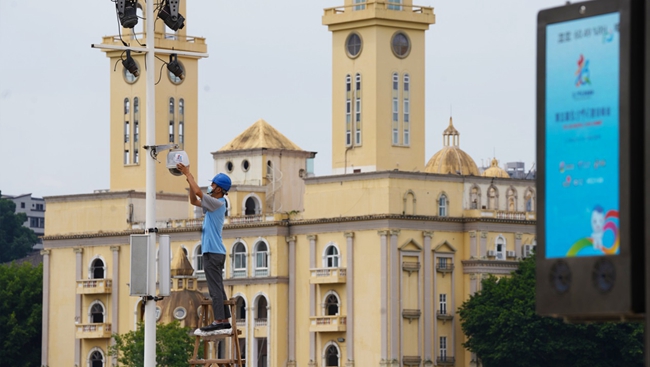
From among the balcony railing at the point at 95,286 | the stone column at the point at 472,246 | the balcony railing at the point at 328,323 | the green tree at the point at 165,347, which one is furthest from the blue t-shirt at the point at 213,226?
the balcony railing at the point at 95,286

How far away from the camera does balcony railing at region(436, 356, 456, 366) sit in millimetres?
85562

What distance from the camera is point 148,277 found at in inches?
728

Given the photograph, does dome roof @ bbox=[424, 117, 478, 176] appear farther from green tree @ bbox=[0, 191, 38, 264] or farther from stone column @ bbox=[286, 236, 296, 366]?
green tree @ bbox=[0, 191, 38, 264]

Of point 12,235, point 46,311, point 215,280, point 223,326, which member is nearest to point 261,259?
point 46,311

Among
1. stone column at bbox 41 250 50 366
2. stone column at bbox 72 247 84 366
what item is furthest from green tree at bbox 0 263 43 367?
stone column at bbox 72 247 84 366

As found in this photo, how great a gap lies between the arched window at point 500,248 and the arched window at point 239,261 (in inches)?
455

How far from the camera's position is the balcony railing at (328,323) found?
8462 cm

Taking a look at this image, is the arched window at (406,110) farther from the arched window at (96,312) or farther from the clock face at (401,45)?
the arched window at (96,312)

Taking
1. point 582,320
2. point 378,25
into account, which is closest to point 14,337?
point 378,25

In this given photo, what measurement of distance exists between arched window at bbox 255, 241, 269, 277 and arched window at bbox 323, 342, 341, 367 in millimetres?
4764

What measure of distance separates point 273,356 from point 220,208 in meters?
69.7

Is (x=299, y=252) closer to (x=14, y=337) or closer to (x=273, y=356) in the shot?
(x=273, y=356)

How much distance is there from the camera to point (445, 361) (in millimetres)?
85812

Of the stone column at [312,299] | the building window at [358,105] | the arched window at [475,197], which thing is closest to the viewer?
the building window at [358,105]
